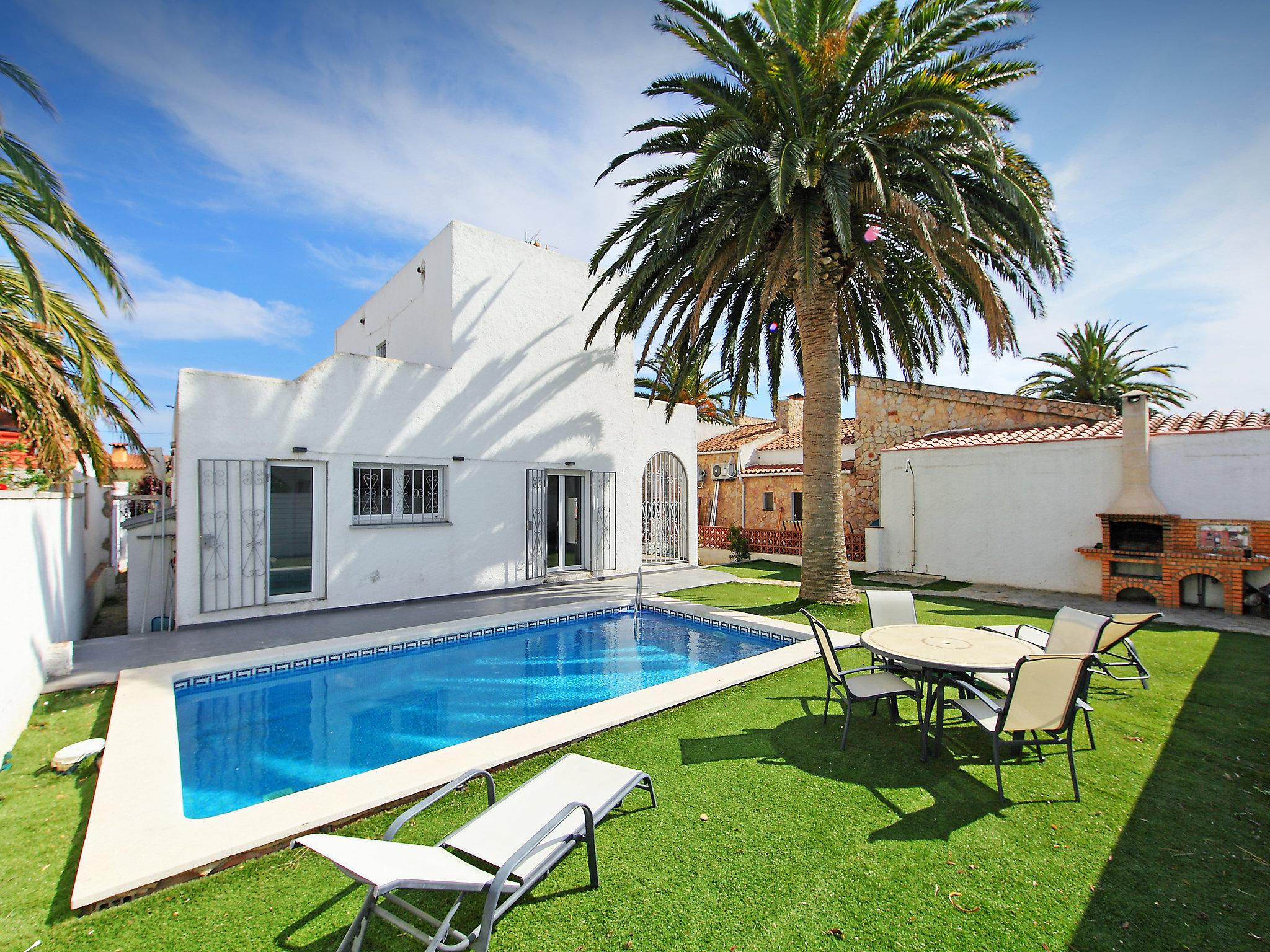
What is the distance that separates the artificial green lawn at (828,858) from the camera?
3.02 m

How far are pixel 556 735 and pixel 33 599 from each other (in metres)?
6.53

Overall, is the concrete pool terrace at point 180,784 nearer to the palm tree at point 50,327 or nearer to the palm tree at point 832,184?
the palm tree at point 50,327

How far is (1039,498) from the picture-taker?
14.2 meters

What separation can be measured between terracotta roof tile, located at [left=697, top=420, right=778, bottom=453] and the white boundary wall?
21518mm

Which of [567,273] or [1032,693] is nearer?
[1032,693]

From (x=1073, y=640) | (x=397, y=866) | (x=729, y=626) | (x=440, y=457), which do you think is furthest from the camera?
(x=440, y=457)

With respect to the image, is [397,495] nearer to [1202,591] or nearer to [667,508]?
[667,508]

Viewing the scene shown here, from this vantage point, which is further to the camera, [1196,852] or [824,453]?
[824,453]

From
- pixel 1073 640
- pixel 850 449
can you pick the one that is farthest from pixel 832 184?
pixel 850 449

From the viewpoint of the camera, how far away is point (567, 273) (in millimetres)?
15336

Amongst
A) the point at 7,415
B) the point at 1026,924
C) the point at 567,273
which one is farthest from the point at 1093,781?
the point at 7,415

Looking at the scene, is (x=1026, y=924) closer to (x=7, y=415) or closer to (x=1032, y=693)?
(x=1032, y=693)

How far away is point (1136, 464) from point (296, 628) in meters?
17.3

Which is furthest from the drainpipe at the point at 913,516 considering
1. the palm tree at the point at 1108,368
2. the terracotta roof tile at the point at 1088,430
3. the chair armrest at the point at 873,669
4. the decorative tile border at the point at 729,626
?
the palm tree at the point at 1108,368
